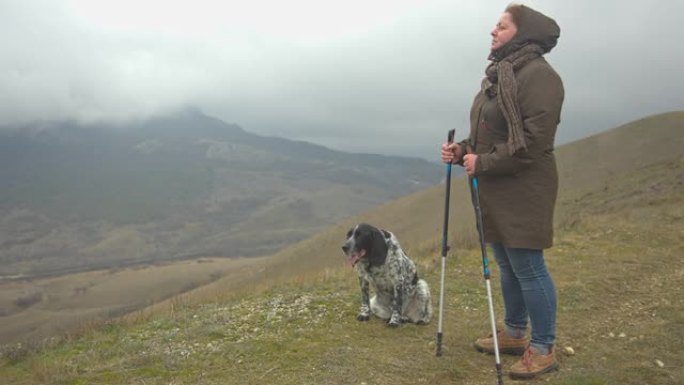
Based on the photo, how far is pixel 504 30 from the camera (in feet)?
17.6

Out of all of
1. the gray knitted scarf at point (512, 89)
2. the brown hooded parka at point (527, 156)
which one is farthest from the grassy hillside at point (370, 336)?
the gray knitted scarf at point (512, 89)

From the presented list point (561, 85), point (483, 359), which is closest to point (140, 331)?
point (483, 359)

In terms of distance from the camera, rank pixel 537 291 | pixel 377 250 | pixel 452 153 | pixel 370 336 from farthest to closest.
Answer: pixel 377 250 < pixel 370 336 < pixel 452 153 < pixel 537 291

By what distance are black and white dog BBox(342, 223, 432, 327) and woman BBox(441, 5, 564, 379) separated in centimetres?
203

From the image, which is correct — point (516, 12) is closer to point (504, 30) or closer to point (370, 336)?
point (504, 30)

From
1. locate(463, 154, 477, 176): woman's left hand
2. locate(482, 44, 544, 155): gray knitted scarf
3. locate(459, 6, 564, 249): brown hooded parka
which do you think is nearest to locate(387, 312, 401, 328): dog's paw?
locate(459, 6, 564, 249): brown hooded parka

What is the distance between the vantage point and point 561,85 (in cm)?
510

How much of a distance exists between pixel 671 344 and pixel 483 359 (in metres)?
2.09

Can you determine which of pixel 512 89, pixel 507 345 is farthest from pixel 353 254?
pixel 512 89

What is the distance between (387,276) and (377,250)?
42cm

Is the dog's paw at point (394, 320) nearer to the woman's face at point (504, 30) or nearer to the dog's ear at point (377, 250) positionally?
the dog's ear at point (377, 250)

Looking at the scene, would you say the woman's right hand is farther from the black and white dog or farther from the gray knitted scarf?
the black and white dog

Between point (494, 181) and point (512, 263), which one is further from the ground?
point (494, 181)

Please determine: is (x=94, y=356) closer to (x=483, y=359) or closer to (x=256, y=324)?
(x=256, y=324)
